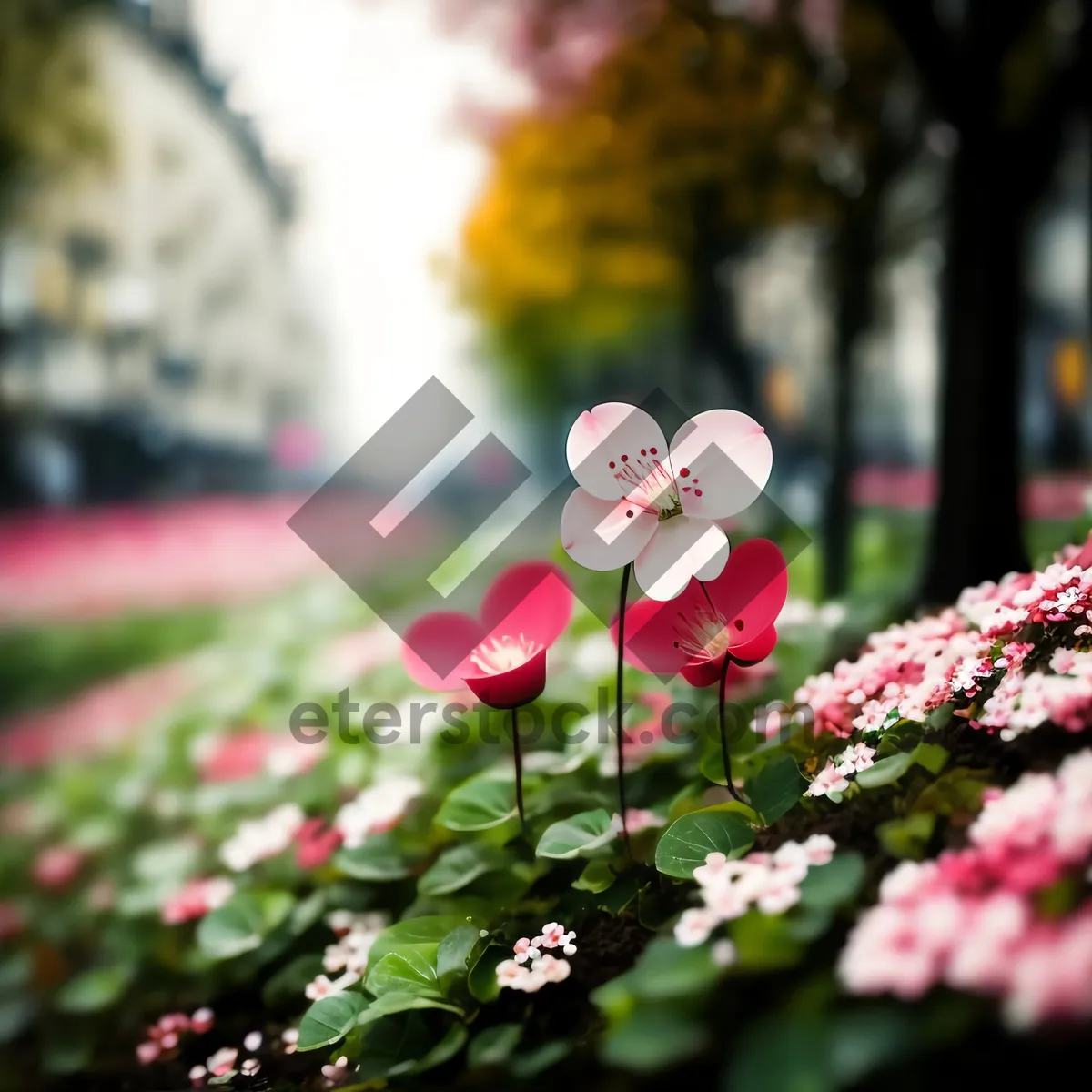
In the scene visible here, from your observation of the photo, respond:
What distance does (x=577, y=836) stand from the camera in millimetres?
487

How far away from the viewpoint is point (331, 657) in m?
1.28

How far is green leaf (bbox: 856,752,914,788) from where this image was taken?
1.37 ft

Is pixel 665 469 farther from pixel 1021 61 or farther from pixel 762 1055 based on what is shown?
pixel 1021 61

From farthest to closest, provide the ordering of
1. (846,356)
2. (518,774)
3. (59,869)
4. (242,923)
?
(846,356)
(59,869)
(242,923)
(518,774)

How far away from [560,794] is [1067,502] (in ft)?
4.38

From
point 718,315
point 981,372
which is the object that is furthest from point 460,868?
point 718,315

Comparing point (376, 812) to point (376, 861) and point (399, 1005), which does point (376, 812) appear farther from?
point (399, 1005)

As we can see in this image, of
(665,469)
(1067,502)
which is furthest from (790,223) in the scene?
(665,469)

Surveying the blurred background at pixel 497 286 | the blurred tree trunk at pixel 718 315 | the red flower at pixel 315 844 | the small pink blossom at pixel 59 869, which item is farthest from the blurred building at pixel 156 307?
the red flower at pixel 315 844

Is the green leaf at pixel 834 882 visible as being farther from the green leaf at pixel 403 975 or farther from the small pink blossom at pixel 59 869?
the small pink blossom at pixel 59 869

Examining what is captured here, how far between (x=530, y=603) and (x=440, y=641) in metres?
0.07

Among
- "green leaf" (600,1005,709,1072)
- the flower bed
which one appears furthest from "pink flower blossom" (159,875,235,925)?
"green leaf" (600,1005,709,1072)

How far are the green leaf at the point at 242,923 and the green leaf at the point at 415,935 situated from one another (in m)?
0.17

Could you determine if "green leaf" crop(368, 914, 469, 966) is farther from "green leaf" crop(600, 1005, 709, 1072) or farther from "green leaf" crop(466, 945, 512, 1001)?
"green leaf" crop(600, 1005, 709, 1072)
